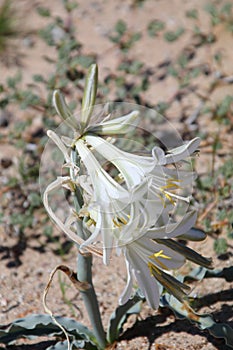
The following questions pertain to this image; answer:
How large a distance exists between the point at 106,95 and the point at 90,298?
1.55m

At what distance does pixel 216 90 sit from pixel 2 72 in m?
1.19

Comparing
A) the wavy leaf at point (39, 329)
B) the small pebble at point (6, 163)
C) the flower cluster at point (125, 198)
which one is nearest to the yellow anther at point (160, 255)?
the flower cluster at point (125, 198)

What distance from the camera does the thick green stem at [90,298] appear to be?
197 centimetres

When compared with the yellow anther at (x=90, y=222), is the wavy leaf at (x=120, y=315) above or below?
below

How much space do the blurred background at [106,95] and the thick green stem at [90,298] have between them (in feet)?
0.49

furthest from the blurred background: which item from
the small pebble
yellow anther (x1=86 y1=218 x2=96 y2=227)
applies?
yellow anther (x1=86 y1=218 x2=96 y2=227)

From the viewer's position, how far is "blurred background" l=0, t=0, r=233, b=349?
2701 millimetres

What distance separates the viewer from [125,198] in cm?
158

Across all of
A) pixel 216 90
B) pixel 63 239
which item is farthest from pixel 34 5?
pixel 63 239

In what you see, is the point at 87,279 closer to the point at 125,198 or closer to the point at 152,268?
the point at 152,268

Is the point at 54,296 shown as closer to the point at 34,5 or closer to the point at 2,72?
the point at 2,72

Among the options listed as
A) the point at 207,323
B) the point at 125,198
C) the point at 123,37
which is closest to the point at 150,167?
the point at 125,198

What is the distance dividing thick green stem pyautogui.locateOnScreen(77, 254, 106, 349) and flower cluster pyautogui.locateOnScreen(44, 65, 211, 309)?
156 millimetres

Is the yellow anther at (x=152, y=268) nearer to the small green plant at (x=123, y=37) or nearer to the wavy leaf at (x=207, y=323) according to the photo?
the wavy leaf at (x=207, y=323)
